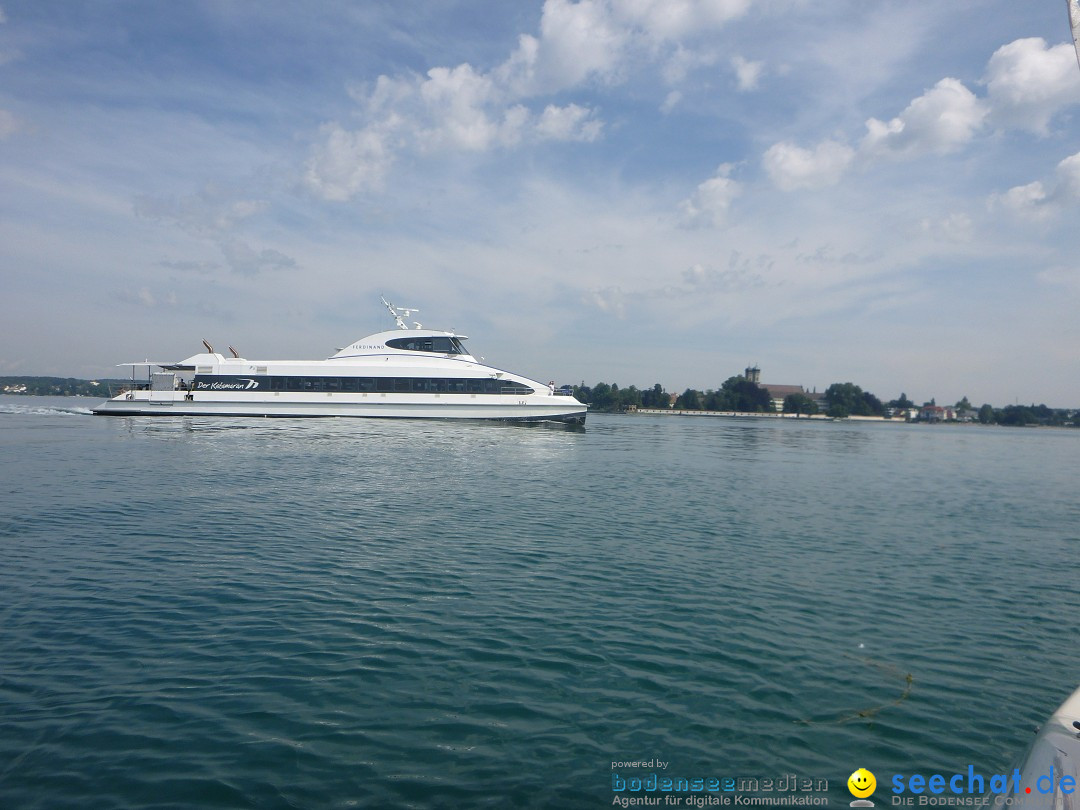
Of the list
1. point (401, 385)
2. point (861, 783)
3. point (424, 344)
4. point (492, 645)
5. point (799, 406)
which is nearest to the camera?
point (861, 783)

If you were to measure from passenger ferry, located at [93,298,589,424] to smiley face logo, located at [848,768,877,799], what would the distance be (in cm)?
4646

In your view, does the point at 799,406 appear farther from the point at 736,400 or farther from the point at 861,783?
the point at 861,783

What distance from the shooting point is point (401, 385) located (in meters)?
52.8

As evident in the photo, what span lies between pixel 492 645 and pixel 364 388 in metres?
47.0

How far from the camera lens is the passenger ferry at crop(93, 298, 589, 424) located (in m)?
52.4

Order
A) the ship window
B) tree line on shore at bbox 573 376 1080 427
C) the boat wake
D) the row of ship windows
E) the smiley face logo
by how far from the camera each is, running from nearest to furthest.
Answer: the smiley face logo → the row of ship windows → the ship window → the boat wake → tree line on shore at bbox 573 376 1080 427

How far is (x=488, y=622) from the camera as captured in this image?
9133mm

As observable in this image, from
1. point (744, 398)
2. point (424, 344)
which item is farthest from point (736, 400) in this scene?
point (424, 344)

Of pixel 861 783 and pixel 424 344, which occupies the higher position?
pixel 424 344

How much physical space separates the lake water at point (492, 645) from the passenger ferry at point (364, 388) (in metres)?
33.1

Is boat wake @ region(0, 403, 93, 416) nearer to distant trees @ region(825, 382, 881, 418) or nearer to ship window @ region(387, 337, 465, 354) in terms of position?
ship window @ region(387, 337, 465, 354)

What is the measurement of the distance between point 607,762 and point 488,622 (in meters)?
3.53

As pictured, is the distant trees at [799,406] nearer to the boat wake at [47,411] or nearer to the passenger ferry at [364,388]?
the passenger ferry at [364,388]

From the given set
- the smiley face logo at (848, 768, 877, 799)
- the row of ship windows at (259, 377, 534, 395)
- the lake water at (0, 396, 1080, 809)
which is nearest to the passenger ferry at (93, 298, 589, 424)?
the row of ship windows at (259, 377, 534, 395)
